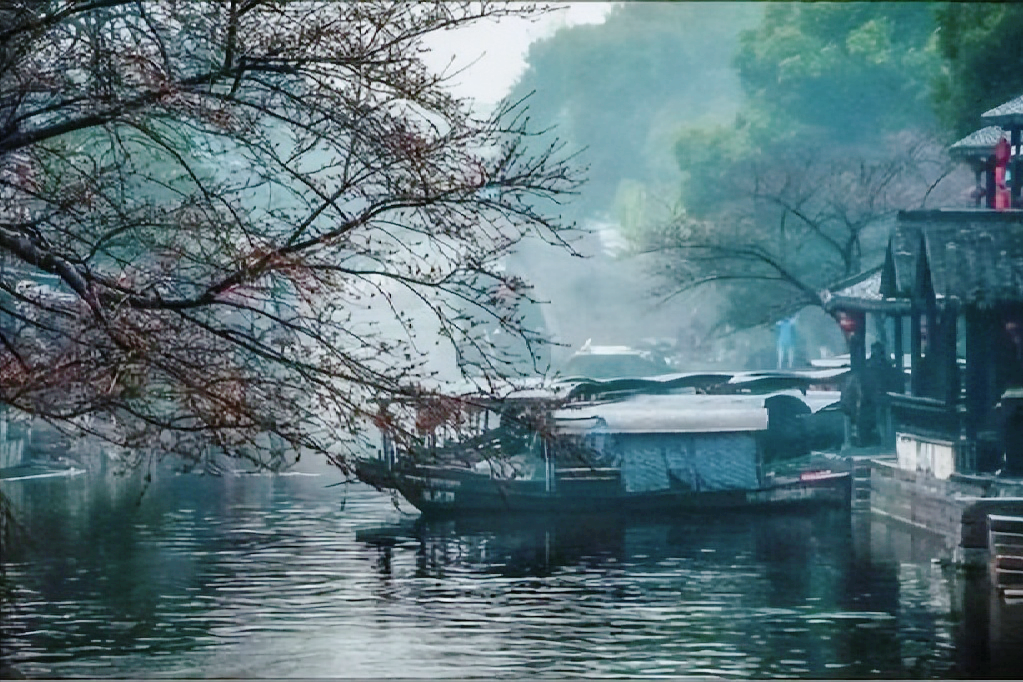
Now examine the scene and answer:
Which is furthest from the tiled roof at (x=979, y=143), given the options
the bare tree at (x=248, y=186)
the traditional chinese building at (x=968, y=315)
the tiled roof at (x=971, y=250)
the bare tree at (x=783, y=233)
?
the bare tree at (x=248, y=186)

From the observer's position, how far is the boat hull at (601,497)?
18938mm

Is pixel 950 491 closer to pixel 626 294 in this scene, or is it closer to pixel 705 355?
pixel 705 355

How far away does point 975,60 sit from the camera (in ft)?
55.0

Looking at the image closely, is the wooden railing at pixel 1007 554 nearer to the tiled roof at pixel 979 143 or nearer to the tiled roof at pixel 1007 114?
the tiled roof at pixel 1007 114

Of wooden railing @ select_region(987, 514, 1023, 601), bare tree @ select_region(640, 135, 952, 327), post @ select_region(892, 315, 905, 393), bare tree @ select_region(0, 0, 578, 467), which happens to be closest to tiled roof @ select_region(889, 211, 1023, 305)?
post @ select_region(892, 315, 905, 393)

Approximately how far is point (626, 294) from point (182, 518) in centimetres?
783

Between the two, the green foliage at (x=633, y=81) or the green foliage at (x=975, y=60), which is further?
the green foliage at (x=633, y=81)

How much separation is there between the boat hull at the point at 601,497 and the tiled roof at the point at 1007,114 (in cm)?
453

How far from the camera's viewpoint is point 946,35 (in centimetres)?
1761

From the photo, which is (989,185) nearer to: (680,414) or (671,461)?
(680,414)

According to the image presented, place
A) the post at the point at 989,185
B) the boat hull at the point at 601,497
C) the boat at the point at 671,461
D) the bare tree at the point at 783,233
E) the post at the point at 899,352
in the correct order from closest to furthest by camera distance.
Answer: the post at the point at 989,185 → the post at the point at 899,352 → the boat hull at the point at 601,497 → the boat at the point at 671,461 → the bare tree at the point at 783,233

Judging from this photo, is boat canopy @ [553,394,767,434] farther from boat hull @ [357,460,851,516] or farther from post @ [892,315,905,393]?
post @ [892,315,905,393]

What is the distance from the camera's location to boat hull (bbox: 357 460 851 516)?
1894cm

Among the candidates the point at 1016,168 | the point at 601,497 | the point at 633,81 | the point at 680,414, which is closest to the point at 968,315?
the point at 1016,168
